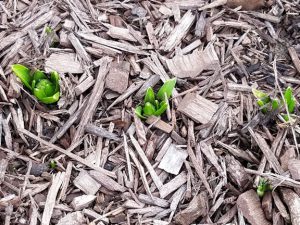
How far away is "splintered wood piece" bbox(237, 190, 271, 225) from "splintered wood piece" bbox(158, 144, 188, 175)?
1.12 ft

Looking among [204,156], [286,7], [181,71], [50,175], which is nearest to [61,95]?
[50,175]

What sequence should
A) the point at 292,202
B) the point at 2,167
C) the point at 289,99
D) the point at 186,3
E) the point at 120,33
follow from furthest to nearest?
the point at 186,3 → the point at 120,33 → the point at 289,99 → the point at 2,167 → the point at 292,202

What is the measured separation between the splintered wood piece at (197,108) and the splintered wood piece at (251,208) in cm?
44

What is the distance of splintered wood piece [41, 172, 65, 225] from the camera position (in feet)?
6.93

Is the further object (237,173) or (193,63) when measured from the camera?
(193,63)

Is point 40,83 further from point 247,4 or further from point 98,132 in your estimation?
point 247,4

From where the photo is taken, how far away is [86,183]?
2.20 meters

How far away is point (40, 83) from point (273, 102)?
122cm

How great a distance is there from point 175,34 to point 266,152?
0.86 metres

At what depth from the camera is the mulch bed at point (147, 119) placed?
7.08 ft

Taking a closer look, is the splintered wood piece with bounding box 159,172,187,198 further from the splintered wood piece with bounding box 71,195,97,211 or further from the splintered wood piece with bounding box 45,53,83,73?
the splintered wood piece with bounding box 45,53,83,73

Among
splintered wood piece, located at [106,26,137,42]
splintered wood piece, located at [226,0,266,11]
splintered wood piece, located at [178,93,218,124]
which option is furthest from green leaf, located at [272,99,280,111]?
splintered wood piece, located at [106,26,137,42]

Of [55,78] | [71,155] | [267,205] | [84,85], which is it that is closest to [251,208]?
[267,205]

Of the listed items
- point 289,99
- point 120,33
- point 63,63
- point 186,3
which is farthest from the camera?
point 186,3
